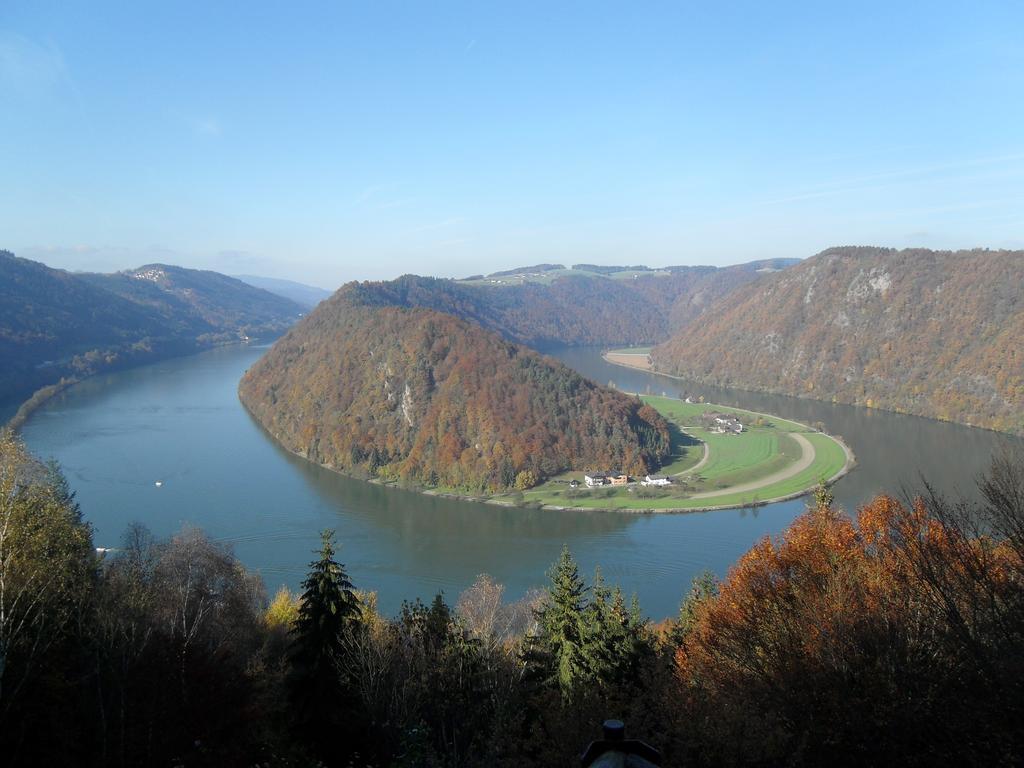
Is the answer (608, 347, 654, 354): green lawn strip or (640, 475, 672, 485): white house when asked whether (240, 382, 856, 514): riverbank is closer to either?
(640, 475, 672, 485): white house

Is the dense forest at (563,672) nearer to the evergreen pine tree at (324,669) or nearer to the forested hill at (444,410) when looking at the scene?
the evergreen pine tree at (324,669)

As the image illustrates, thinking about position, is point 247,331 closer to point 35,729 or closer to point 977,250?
point 977,250

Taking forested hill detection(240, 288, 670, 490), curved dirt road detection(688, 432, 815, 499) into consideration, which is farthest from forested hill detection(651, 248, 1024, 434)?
forested hill detection(240, 288, 670, 490)

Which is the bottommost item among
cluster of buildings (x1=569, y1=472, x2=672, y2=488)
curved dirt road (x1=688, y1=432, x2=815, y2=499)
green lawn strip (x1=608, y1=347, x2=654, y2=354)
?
cluster of buildings (x1=569, y1=472, x2=672, y2=488)

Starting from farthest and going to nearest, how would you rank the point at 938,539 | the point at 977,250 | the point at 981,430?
1. the point at 977,250
2. the point at 981,430
3. the point at 938,539

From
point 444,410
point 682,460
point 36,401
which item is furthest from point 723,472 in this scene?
point 36,401

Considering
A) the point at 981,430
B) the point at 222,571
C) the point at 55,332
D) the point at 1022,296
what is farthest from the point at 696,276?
the point at 222,571
